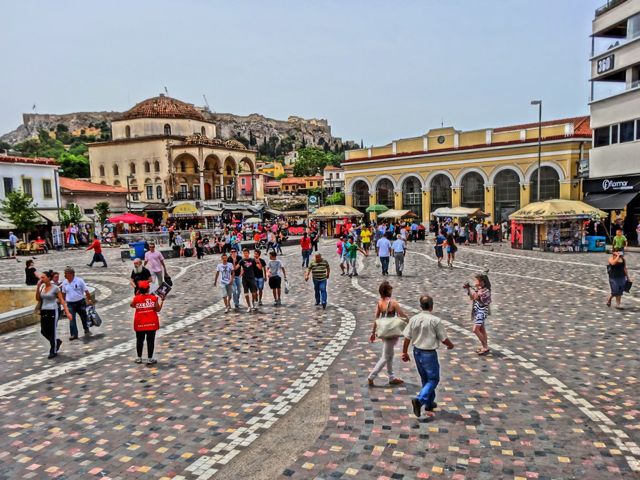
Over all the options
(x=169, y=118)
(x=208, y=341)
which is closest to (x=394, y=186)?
(x=169, y=118)

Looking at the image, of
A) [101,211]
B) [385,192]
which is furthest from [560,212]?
[101,211]

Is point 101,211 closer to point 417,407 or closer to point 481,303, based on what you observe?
point 481,303

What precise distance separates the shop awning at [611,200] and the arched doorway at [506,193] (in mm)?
10811

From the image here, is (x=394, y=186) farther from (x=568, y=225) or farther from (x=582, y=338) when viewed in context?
(x=582, y=338)

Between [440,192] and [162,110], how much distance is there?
38511 millimetres

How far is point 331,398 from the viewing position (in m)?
6.75

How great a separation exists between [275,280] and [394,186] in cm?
3622

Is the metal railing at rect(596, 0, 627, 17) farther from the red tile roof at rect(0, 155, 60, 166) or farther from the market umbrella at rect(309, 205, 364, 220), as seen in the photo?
the red tile roof at rect(0, 155, 60, 166)

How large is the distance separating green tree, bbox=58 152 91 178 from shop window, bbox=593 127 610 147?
80.8 m

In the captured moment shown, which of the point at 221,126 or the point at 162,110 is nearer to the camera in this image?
the point at 162,110

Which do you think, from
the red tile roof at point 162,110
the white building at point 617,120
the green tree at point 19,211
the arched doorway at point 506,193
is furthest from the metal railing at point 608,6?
the red tile roof at point 162,110

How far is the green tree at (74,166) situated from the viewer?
8488cm

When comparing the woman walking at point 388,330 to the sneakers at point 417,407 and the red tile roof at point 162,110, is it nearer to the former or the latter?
the sneakers at point 417,407

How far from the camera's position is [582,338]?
9.30 meters
